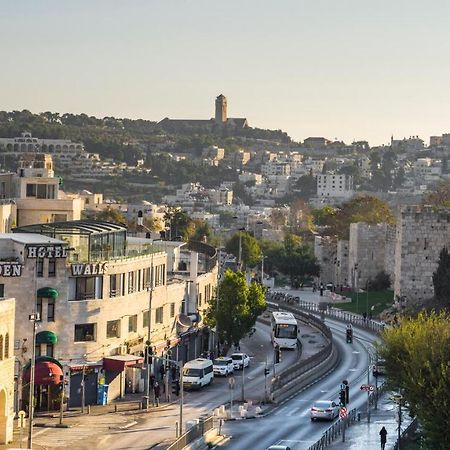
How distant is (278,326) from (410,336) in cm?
2743

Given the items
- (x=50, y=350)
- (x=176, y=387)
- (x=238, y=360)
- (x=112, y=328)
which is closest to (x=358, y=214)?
(x=238, y=360)

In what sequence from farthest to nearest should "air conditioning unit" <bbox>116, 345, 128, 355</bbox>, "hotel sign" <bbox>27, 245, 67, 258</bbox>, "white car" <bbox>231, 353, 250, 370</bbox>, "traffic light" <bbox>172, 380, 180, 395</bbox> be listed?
"white car" <bbox>231, 353, 250, 370</bbox>
"air conditioning unit" <bbox>116, 345, 128, 355</bbox>
"traffic light" <bbox>172, 380, 180, 395</bbox>
"hotel sign" <bbox>27, 245, 67, 258</bbox>

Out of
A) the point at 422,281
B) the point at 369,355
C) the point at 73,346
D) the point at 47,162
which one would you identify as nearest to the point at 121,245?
the point at 73,346

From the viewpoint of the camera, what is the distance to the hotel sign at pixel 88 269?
54844mm

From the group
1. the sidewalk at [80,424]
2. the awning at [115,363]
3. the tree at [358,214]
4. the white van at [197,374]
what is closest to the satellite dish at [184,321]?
the white van at [197,374]

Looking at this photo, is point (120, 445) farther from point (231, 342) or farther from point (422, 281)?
point (422, 281)

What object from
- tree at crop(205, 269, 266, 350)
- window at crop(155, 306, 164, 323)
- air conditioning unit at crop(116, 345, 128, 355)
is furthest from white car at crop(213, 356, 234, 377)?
air conditioning unit at crop(116, 345, 128, 355)

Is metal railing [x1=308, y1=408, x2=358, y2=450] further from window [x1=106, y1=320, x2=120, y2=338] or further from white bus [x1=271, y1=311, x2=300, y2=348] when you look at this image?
white bus [x1=271, y1=311, x2=300, y2=348]

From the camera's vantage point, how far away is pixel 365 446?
47.7 meters

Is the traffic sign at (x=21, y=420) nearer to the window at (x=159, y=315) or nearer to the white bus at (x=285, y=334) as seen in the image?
the window at (x=159, y=315)

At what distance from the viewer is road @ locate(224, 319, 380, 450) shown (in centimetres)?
4781

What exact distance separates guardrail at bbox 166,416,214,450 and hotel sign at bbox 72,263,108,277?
29.2 ft

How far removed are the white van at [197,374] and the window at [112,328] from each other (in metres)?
3.24

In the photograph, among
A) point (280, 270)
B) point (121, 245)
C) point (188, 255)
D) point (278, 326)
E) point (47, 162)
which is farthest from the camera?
point (280, 270)
